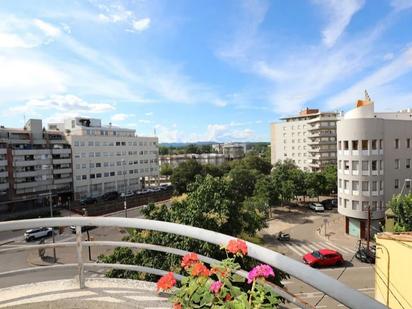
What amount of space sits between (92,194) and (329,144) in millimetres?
47334

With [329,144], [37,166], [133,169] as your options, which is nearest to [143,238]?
[37,166]

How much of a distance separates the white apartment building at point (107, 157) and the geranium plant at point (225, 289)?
180ft

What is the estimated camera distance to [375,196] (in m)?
30.0

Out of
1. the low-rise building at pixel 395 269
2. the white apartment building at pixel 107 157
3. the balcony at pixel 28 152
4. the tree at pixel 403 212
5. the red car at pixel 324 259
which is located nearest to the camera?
the low-rise building at pixel 395 269

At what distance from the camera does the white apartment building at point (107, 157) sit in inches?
2130

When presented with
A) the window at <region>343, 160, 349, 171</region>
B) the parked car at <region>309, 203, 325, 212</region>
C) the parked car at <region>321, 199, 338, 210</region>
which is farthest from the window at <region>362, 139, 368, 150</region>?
the parked car at <region>321, 199, 338, 210</region>

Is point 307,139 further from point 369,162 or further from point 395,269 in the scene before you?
point 395,269

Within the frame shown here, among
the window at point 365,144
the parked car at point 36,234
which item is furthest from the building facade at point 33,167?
→ the window at point 365,144

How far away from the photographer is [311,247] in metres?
28.7

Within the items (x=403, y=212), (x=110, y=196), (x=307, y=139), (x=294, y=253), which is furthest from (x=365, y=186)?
(x=307, y=139)

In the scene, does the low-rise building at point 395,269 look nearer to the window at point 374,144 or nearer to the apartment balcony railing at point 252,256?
the apartment balcony railing at point 252,256

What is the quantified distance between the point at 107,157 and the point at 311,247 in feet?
141

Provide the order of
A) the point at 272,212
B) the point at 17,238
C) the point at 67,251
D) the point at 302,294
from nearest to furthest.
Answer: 1. the point at 302,294
2. the point at 67,251
3. the point at 17,238
4. the point at 272,212

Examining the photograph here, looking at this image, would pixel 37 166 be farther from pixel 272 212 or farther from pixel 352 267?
pixel 352 267
